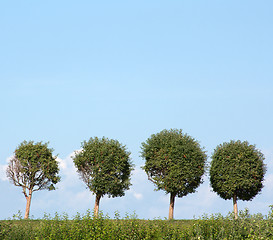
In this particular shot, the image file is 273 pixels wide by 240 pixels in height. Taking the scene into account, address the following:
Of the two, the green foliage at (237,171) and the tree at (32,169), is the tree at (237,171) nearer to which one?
the green foliage at (237,171)

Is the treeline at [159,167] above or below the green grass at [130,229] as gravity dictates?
above

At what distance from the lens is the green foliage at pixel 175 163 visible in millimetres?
49438

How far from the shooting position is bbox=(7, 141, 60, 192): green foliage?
50625 millimetres

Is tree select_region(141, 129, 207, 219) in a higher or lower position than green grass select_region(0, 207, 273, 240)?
higher

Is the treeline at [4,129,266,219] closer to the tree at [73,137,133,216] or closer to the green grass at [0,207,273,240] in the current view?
the tree at [73,137,133,216]

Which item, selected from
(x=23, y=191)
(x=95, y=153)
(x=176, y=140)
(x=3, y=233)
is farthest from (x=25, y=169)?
(x=3, y=233)

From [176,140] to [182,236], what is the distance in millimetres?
24830

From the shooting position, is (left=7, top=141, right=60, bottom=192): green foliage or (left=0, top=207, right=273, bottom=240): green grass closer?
(left=0, top=207, right=273, bottom=240): green grass

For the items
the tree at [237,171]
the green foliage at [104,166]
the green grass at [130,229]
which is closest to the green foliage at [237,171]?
the tree at [237,171]

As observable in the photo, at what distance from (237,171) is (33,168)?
26214 mm

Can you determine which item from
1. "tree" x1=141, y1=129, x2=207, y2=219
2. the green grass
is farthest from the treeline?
the green grass

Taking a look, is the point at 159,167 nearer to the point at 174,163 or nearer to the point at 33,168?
the point at 174,163

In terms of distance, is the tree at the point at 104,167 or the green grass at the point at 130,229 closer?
the green grass at the point at 130,229

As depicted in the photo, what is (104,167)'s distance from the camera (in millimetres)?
50062
